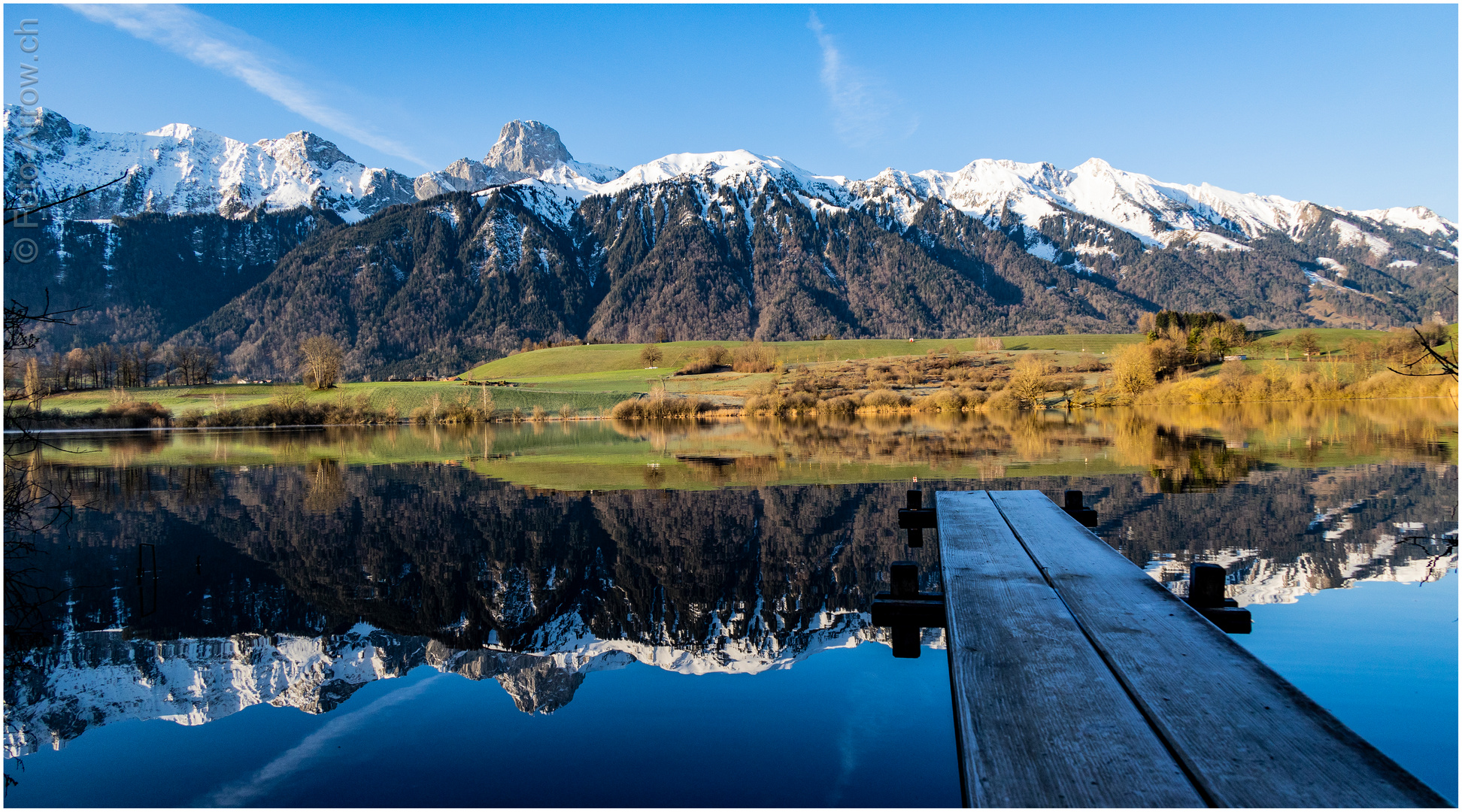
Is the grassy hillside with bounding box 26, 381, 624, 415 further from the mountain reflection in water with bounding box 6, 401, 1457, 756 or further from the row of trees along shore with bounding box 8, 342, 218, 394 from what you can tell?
the mountain reflection in water with bounding box 6, 401, 1457, 756

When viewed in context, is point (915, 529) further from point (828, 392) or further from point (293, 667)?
point (828, 392)

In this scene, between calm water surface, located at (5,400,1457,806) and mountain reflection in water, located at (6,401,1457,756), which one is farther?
mountain reflection in water, located at (6,401,1457,756)

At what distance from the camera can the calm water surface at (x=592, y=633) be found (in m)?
5.98

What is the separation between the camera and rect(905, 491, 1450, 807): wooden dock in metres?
3.54

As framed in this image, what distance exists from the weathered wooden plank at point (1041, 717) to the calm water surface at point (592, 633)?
3.48ft

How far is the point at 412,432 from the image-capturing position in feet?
188

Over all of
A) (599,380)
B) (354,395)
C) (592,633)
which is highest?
(599,380)

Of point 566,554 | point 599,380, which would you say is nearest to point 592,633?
point 566,554

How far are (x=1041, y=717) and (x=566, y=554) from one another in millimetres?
9917

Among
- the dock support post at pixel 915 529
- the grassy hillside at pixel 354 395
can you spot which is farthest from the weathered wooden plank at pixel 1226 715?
the grassy hillside at pixel 354 395

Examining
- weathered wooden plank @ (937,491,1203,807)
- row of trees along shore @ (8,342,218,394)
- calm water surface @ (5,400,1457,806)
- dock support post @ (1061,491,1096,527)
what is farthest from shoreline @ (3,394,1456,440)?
weathered wooden plank @ (937,491,1203,807)

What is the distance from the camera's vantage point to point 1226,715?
13.9 ft

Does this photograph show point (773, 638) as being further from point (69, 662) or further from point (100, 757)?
point (69, 662)

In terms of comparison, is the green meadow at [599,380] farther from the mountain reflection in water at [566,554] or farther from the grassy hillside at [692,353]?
the mountain reflection in water at [566,554]
